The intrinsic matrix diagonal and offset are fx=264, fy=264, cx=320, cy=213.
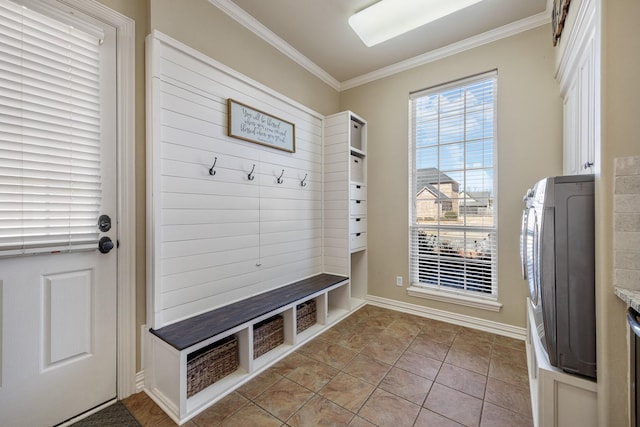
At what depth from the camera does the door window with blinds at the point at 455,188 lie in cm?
258

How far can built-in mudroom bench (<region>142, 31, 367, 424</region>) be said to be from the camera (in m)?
1.67

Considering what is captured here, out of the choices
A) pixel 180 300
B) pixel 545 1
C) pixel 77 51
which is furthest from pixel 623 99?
pixel 77 51

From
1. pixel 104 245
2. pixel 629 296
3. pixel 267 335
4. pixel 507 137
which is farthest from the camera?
pixel 507 137

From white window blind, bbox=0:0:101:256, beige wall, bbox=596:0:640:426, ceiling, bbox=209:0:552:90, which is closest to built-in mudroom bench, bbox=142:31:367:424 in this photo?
white window blind, bbox=0:0:101:256

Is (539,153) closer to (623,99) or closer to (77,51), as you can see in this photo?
(623,99)

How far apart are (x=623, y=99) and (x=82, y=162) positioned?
2.67 meters

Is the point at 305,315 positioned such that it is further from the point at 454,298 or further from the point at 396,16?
the point at 396,16

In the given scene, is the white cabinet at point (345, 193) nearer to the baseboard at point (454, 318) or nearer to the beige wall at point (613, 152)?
the baseboard at point (454, 318)

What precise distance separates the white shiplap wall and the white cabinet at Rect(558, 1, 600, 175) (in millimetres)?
2133

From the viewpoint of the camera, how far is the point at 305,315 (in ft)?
8.14

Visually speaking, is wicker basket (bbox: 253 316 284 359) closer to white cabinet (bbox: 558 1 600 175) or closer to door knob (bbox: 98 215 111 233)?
door knob (bbox: 98 215 111 233)

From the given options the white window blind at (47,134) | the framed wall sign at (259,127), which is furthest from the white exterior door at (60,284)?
the framed wall sign at (259,127)

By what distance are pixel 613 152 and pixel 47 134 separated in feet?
8.85

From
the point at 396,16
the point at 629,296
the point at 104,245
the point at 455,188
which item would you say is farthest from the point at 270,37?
the point at 629,296
